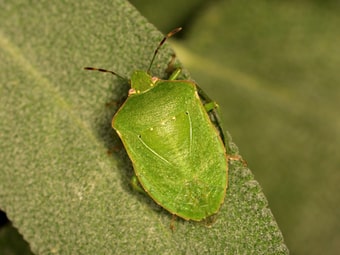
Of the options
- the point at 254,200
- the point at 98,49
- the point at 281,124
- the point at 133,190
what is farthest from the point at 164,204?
the point at 281,124

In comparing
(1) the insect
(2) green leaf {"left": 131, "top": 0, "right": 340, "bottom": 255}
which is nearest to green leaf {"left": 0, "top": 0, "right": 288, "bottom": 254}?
(1) the insect

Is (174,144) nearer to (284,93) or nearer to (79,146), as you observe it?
(79,146)

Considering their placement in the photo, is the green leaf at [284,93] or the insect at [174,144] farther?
the green leaf at [284,93]

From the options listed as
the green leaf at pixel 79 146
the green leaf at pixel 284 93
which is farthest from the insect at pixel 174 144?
the green leaf at pixel 284 93

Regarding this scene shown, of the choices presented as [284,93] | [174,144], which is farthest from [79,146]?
[284,93]

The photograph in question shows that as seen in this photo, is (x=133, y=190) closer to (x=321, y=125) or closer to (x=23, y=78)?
(x=23, y=78)

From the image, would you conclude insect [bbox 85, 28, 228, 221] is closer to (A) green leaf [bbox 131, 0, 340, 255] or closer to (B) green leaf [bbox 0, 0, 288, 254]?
(B) green leaf [bbox 0, 0, 288, 254]

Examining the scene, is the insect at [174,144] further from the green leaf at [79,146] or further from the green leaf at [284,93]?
the green leaf at [284,93]
